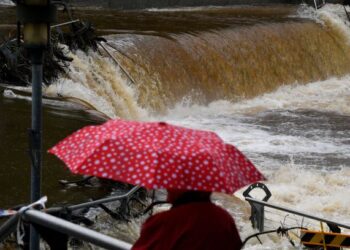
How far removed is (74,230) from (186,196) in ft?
1.67

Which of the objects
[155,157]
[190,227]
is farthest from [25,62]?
[190,227]

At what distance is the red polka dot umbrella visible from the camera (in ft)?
8.35

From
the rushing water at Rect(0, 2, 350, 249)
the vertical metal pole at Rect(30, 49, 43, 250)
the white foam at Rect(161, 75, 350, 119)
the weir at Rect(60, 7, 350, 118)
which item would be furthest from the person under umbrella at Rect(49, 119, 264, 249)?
the white foam at Rect(161, 75, 350, 119)

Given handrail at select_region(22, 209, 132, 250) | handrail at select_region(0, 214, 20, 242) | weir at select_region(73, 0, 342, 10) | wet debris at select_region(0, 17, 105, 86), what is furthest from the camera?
weir at select_region(73, 0, 342, 10)

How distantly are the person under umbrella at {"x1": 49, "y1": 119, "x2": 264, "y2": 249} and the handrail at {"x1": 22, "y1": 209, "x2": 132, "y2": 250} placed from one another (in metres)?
0.16

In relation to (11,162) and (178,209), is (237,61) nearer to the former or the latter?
(11,162)

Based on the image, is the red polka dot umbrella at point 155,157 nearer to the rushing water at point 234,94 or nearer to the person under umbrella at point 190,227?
the person under umbrella at point 190,227

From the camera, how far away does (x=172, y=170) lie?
8.38ft

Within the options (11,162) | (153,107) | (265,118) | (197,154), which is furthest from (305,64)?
(197,154)

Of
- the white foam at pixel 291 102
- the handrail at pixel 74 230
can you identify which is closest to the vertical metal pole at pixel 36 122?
the handrail at pixel 74 230

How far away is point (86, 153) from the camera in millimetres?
2662

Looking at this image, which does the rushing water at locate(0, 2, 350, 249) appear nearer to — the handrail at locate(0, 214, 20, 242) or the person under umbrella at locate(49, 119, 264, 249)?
the handrail at locate(0, 214, 20, 242)

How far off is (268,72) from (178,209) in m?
14.6

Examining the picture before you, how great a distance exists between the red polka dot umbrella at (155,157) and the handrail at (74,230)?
0.88 ft
